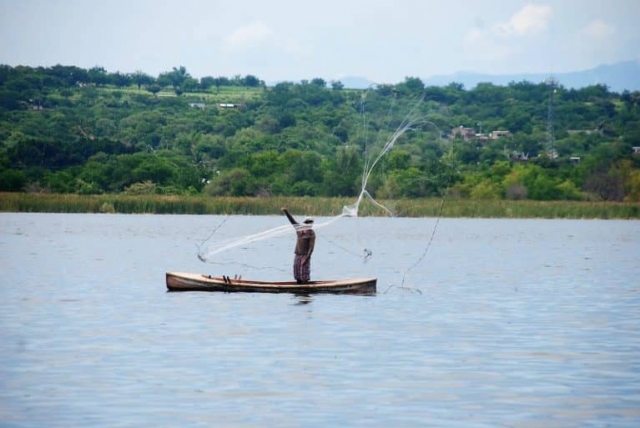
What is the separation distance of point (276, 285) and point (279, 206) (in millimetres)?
46821

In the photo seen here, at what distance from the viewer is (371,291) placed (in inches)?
1252

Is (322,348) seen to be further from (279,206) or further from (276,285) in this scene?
(279,206)

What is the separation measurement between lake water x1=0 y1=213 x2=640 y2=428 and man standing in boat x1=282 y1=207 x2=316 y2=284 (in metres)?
0.60

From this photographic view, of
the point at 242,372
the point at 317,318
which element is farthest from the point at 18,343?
the point at 317,318

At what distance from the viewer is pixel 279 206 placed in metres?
77.5

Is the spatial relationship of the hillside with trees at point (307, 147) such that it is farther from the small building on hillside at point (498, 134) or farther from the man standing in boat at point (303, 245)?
the man standing in boat at point (303, 245)

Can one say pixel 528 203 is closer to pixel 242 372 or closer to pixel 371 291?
pixel 371 291

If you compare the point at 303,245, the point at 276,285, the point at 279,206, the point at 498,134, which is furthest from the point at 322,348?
the point at 498,134

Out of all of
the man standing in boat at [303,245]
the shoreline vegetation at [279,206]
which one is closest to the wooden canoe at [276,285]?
the man standing in boat at [303,245]

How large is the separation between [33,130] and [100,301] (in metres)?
120

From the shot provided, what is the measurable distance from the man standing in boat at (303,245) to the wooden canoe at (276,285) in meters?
0.22

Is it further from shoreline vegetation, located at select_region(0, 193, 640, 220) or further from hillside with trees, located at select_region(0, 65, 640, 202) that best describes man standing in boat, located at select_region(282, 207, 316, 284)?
shoreline vegetation, located at select_region(0, 193, 640, 220)

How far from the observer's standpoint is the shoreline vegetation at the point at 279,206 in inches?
3083

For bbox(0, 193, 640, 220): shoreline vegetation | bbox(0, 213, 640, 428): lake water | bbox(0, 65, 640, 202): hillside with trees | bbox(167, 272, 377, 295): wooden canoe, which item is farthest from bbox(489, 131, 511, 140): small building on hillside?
bbox(167, 272, 377, 295): wooden canoe
